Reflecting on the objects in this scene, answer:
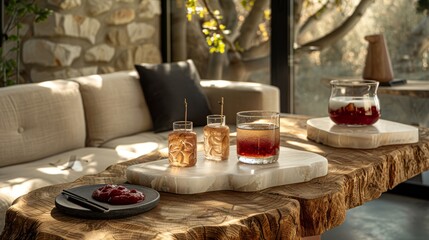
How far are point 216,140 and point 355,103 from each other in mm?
727

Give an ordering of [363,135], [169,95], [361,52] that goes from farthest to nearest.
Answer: [361,52]
[169,95]
[363,135]

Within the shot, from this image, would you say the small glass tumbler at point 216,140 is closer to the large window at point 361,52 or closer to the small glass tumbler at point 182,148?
the small glass tumbler at point 182,148

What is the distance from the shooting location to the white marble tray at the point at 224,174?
2096 millimetres

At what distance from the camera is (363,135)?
8.91 feet

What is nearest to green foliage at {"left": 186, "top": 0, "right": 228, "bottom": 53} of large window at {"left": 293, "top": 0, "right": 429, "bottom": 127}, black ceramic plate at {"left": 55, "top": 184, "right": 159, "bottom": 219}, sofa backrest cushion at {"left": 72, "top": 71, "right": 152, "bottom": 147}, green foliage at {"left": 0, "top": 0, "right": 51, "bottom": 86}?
large window at {"left": 293, "top": 0, "right": 429, "bottom": 127}

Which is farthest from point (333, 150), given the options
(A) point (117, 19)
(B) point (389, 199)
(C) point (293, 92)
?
(A) point (117, 19)

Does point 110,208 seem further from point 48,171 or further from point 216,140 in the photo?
point 48,171

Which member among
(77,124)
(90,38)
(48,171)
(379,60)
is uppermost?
(90,38)

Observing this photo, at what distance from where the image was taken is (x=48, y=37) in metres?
4.54

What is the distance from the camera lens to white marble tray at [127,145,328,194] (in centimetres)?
210

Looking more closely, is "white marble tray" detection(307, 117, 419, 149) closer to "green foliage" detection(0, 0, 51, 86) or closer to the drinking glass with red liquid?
the drinking glass with red liquid

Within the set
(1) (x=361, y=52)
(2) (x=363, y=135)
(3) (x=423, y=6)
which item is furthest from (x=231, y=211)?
(1) (x=361, y=52)

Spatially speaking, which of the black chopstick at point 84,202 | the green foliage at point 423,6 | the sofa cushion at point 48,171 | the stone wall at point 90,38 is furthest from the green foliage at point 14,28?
the black chopstick at point 84,202

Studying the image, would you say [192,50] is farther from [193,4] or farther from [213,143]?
[213,143]
